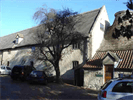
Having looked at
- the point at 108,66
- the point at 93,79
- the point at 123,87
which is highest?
the point at 108,66

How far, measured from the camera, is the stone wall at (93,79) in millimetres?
15667

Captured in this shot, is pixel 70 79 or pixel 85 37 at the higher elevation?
pixel 85 37

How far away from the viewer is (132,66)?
1399 centimetres

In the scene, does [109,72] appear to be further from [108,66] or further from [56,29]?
[56,29]

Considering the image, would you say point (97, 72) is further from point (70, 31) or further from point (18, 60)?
point (18, 60)

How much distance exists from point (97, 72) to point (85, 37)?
497cm

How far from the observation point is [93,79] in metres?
16.1

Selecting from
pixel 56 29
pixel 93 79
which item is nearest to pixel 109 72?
pixel 93 79

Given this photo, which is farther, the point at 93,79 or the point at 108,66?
the point at 93,79

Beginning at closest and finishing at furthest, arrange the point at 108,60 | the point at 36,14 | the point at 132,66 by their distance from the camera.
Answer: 1. the point at 132,66
2. the point at 108,60
3. the point at 36,14

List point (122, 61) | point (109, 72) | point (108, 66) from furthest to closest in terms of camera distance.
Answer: point (108, 66)
point (109, 72)
point (122, 61)

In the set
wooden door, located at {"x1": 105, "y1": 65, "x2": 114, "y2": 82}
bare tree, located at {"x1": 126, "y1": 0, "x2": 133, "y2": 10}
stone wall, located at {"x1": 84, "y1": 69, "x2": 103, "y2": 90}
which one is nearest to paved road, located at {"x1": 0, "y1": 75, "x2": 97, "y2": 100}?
stone wall, located at {"x1": 84, "y1": 69, "x2": 103, "y2": 90}

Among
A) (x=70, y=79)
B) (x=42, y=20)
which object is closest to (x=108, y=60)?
(x=70, y=79)

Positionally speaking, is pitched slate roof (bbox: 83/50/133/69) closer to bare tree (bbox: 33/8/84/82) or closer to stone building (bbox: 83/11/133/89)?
stone building (bbox: 83/11/133/89)
